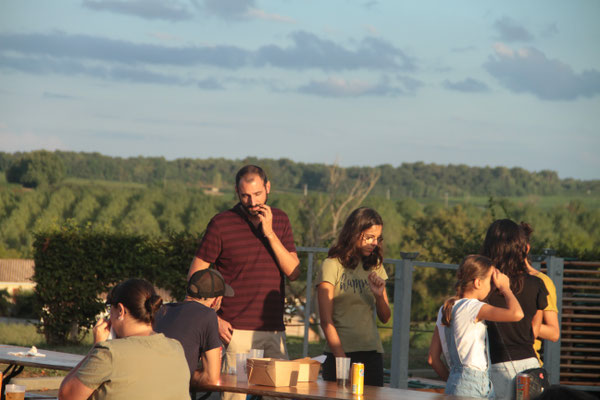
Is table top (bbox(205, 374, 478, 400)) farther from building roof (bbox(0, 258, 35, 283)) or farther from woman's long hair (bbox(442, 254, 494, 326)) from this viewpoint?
building roof (bbox(0, 258, 35, 283))

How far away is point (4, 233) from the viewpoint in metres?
68.0

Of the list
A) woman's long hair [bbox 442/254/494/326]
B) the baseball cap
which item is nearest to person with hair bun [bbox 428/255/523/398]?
woman's long hair [bbox 442/254/494/326]

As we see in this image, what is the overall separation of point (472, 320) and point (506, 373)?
1.15 feet

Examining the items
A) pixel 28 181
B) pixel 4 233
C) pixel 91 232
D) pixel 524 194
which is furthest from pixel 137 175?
pixel 91 232

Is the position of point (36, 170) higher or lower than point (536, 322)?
higher

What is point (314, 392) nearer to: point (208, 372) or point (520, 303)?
point (208, 372)

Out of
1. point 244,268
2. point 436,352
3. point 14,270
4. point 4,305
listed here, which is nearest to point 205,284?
point 244,268

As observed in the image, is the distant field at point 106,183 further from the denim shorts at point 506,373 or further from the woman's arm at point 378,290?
the denim shorts at point 506,373

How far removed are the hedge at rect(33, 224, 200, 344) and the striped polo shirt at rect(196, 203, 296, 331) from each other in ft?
28.3

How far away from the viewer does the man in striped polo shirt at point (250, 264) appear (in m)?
4.33

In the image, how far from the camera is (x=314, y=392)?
3.82 m

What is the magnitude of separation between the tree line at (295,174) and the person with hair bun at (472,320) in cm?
6768

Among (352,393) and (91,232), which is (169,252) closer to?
(91,232)

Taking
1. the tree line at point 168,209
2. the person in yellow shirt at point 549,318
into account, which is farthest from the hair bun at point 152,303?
the tree line at point 168,209
